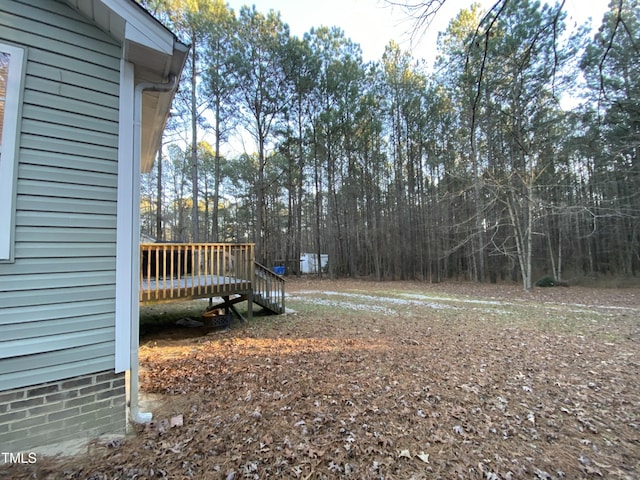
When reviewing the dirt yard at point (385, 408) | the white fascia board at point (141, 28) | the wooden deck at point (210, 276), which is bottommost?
the dirt yard at point (385, 408)

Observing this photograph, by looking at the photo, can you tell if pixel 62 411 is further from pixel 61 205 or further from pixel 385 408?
pixel 385 408

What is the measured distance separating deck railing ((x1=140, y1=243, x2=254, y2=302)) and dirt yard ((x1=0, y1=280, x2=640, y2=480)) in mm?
935

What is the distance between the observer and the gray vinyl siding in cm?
210

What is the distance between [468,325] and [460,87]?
1250 cm

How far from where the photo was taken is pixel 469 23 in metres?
13.6

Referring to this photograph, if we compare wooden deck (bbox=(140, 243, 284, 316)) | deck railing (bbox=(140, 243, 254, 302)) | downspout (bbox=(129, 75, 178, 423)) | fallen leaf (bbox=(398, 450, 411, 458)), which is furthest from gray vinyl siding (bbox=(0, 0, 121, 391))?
wooden deck (bbox=(140, 243, 284, 316))

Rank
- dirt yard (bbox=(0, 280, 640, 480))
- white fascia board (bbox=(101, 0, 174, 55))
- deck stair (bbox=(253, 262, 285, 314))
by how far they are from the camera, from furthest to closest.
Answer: deck stair (bbox=(253, 262, 285, 314)) → white fascia board (bbox=(101, 0, 174, 55)) → dirt yard (bbox=(0, 280, 640, 480))

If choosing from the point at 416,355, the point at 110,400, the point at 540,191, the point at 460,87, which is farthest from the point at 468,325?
the point at 460,87

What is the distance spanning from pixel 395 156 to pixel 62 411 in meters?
19.2

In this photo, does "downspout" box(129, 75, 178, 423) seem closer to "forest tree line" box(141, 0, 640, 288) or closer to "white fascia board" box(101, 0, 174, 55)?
"white fascia board" box(101, 0, 174, 55)

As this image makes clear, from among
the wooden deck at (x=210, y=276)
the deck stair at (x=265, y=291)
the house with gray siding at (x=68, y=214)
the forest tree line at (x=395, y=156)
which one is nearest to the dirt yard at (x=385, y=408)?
the house with gray siding at (x=68, y=214)

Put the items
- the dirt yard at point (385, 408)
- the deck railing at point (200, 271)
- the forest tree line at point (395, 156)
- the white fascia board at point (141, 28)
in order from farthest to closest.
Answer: the forest tree line at point (395, 156)
the deck railing at point (200, 271)
the white fascia board at point (141, 28)
the dirt yard at point (385, 408)

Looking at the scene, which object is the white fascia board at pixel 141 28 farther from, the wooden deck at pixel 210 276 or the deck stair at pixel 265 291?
the deck stair at pixel 265 291

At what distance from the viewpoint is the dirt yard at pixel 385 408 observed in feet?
6.60
